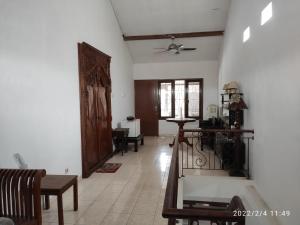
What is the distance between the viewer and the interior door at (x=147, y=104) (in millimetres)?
9719

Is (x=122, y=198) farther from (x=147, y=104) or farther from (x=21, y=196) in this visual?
(x=147, y=104)

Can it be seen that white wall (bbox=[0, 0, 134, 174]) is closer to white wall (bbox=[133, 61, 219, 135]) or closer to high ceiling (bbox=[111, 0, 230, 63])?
high ceiling (bbox=[111, 0, 230, 63])

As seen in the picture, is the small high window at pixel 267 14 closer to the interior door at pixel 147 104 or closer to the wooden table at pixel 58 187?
the wooden table at pixel 58 187

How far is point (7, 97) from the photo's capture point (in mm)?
2770

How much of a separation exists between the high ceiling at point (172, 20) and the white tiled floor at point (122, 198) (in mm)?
4204

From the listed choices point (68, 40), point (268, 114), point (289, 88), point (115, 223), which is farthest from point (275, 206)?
point (68, 40)

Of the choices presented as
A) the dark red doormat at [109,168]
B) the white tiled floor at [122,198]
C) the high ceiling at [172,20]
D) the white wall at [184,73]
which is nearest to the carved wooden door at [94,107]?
the dark red doormat at [109,168]

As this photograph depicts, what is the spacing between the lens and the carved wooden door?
15.6 ft

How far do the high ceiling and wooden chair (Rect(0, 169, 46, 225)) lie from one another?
18.9 ft

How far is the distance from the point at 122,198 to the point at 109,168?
169 centimetres

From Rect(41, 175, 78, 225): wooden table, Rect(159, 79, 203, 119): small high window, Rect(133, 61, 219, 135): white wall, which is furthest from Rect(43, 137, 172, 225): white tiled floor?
Rect(133, 61, 219, 135): white wall

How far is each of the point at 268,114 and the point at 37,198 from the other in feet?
9.81

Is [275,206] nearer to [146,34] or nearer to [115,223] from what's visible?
[115,223]

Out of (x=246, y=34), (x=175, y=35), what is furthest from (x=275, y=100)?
(x=175, y=35)
